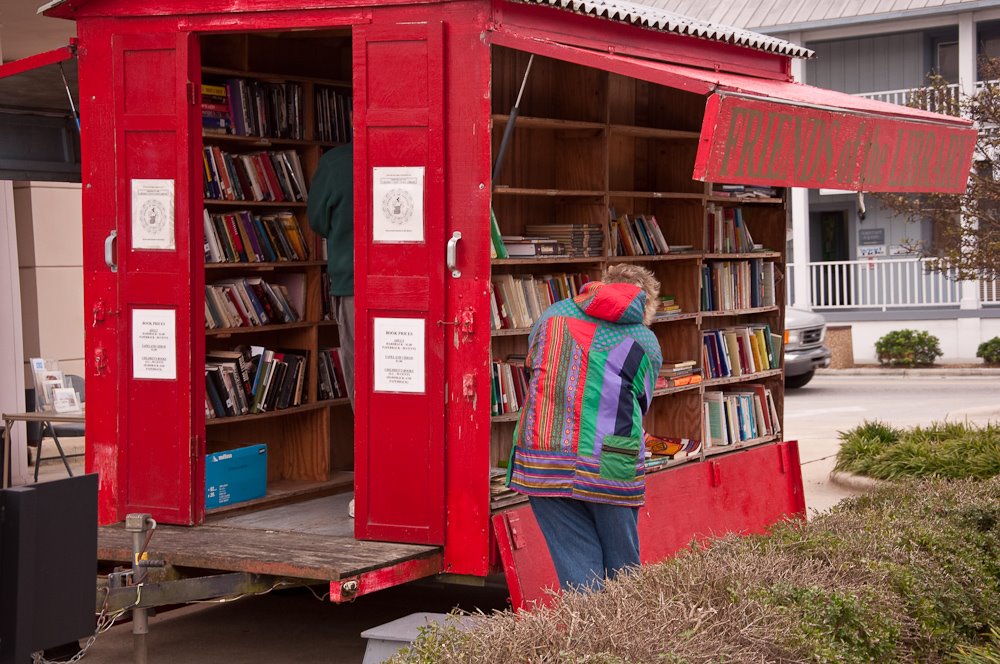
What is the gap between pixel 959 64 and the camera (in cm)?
2627

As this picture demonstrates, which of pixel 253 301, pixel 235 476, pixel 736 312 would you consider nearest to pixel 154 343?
pixel 235 476

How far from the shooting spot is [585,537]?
6.52 m

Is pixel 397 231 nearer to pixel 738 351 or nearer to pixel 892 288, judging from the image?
pixel 738 351

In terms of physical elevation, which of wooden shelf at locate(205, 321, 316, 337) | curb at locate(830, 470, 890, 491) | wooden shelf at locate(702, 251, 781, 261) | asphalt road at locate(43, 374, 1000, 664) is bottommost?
asphalt road at locate(43, 374, 1000, 664)

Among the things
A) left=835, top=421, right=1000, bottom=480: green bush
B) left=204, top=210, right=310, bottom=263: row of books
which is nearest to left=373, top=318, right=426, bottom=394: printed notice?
left=204, top=210, right=310, bottom=263: row of books

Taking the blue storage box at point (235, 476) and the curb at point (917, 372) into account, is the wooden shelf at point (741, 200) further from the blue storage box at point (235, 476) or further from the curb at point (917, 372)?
the curb at point (917, 372)

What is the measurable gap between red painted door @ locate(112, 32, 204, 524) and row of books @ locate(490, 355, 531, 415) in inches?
66.3

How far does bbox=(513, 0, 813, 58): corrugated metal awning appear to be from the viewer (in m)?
7.44

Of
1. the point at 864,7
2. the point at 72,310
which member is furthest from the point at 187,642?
the point at 864,7

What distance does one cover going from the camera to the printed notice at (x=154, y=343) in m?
7.56

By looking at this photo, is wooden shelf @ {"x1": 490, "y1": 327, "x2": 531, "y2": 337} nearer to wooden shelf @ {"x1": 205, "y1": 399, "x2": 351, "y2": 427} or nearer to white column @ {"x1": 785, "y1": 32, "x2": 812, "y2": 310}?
wooden shelf @ {"x1": 205, "y1": 399, "x2": 351, "y2": 427}

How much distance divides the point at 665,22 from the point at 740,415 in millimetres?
3045

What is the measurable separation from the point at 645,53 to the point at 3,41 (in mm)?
7797

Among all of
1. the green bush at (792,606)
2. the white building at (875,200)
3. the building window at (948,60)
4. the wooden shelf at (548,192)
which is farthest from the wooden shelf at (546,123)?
the building window at (948,60)
